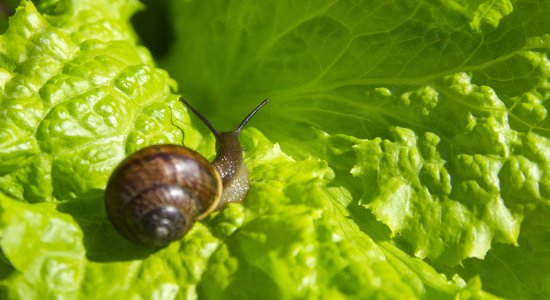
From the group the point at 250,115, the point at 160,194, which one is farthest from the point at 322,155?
the point at 160,194

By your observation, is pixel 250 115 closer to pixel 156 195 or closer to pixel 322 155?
pixel 322 155

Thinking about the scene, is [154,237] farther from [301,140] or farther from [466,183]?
[466,183]

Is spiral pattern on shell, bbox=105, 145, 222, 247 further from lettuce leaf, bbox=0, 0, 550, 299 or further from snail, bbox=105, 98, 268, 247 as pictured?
lettuce leaf, bbox=0, 0, 550, 299

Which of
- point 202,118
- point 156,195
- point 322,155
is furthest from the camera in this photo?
point 202,118

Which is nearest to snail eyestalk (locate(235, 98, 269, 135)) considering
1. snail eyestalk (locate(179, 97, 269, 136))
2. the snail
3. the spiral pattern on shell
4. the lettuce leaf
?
snail eyestalk (locate(179, 97, 269, 136))

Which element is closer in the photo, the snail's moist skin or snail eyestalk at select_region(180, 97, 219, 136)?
the snail's moist skin

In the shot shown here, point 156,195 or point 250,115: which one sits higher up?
point 156,195

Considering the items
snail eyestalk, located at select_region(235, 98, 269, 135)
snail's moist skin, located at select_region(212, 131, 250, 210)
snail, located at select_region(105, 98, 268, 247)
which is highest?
snail, located at select_region(105, 98, 268, 247)
